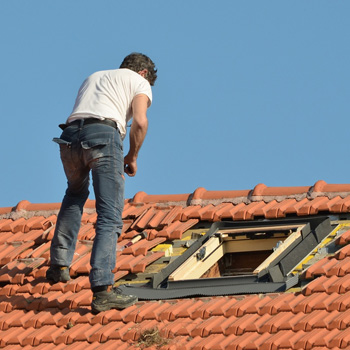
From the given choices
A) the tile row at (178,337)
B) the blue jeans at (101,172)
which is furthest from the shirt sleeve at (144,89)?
the tile row at (178,337)

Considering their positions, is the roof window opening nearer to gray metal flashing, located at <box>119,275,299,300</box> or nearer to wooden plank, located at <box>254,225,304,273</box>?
wooden plank, located at <box>254,225,304,273</box>

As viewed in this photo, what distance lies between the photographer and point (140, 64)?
841 centimetres

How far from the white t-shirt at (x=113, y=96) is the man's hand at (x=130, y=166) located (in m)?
0.22

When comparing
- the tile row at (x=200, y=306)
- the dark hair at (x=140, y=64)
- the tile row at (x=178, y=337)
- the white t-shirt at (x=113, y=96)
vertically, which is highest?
the dark hair at (x=140, y=64)

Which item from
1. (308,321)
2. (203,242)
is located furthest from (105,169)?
(308,321)

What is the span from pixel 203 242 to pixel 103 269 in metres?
1.35

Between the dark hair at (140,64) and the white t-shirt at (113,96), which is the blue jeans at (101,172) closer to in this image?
the white t-shirt at (113,96)

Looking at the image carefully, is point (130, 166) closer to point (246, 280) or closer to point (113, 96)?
point (113, 96)

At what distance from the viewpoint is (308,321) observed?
690 centimetres

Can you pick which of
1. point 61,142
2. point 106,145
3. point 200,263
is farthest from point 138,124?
point 200,263

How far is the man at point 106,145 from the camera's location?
7.88 metres

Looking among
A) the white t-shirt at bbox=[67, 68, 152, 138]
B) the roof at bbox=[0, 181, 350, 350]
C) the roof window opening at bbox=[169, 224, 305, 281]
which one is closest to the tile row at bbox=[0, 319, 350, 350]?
the roof at bbox=[0, 181, 350, 350]

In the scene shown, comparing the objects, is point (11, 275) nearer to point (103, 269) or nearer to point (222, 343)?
point (103, 269)

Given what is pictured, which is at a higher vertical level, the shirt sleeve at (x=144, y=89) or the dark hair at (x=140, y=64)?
the dark hair at (x=140, y=64)
